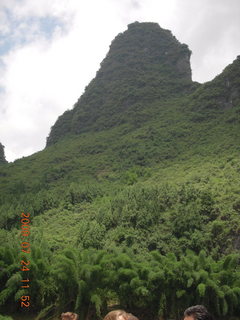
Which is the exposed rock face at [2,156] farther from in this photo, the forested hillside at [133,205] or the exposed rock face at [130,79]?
the exposed rock face at [130,79]

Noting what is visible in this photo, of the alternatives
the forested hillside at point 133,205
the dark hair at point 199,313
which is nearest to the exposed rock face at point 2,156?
the forested hillside at point 133,205

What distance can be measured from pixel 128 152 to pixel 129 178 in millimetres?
8866

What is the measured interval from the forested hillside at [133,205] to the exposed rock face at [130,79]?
0.95 feet

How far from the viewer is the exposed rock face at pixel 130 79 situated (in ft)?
190

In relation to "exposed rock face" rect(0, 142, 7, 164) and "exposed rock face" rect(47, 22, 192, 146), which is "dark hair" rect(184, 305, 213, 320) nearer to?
"exposed rock face" rect(47, 22, 192, 146)

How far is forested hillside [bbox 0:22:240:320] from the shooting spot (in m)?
13.2

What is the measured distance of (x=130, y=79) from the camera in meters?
64.8

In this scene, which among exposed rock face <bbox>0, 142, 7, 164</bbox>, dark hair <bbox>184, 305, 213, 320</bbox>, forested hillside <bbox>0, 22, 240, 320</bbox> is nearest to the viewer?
dark hair <bbox>184, 305, 213, 320</bbox>

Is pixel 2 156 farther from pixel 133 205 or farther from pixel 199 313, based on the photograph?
pixel 199 313

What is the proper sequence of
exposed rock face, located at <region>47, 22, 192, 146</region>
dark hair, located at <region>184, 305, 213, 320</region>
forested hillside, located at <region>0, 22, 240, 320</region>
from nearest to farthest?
dark hair, located at <region>184, 305, 213, 320</region>, forested hillside, located at <region>0, 22, 240, 320</region>, exposed rock face, located at <region>47, 22, 192, 146</region>

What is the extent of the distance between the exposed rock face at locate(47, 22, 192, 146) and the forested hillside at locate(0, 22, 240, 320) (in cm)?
29

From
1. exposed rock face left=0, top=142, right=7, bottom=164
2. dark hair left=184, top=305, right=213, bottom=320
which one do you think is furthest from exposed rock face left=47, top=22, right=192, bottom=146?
dark hair left=184, top=305, right=213, bottom=320

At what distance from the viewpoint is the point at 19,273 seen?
1355 centimetres

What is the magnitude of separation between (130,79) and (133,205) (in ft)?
154
